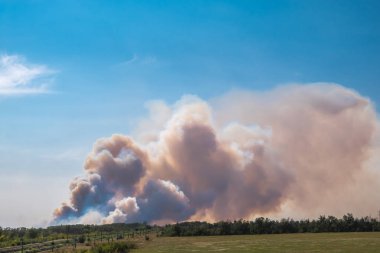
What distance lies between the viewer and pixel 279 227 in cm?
9706

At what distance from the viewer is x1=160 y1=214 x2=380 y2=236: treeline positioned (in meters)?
94.6

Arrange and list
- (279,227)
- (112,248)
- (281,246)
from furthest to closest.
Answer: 1. (279,227)
2. (281,246)
3. (112,248)

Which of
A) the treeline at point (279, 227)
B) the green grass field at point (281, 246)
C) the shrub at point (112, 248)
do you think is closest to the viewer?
the green grass field at point (281, 246)

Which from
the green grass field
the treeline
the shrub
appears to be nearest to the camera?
the green grass field

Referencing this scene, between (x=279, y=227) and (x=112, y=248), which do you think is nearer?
(x=112, y=248)

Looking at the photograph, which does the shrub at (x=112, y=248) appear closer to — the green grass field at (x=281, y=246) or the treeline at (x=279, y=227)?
the green grass field at (x=281, y=246)

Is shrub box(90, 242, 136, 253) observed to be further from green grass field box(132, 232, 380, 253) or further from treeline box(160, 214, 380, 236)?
treeline box(160, 214, 380, 236)

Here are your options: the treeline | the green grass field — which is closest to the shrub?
the green grass field

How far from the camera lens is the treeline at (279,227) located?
9462 centimetres

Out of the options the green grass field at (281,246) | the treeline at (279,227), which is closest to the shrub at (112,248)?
the green grass field at (281,246)

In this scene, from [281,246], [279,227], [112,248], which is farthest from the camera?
[279,227]

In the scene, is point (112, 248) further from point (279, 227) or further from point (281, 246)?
point (279, 227)

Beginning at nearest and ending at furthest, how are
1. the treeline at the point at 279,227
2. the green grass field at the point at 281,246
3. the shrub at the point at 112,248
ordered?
the green grass field at the point at 281,246, the shrub at the point at 112,248, the treeline at the point at 279,227

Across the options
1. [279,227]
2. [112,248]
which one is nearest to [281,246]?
[112,248]
